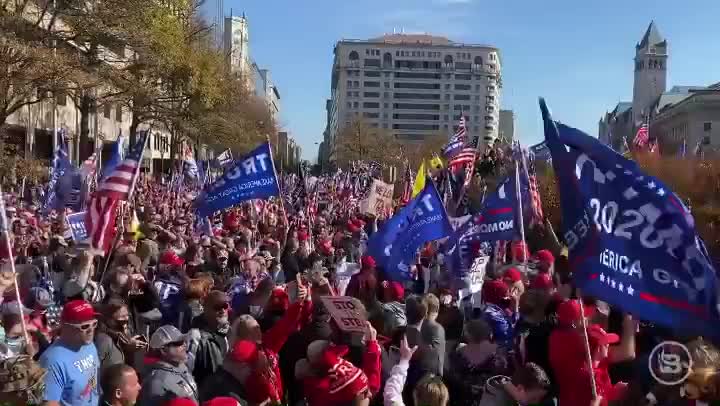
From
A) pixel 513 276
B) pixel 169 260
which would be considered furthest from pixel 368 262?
pixel 169 260

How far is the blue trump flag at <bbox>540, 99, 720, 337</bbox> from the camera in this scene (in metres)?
4.17

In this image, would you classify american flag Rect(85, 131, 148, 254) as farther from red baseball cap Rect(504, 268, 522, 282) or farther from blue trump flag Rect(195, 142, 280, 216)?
red baseball cap Rect(504, 268, 522, 282)

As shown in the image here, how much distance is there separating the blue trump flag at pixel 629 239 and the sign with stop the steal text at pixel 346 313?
1.43 meters

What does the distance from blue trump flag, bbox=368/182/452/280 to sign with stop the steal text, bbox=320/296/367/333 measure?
136 inches

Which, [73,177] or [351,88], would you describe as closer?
[73,177]

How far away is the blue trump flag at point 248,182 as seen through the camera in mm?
11680

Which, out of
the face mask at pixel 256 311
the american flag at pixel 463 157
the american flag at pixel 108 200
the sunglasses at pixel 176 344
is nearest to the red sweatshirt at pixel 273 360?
the sunglasses at pixel 176 344

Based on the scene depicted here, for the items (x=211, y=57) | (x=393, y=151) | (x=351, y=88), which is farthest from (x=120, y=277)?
(x=351, y=88)

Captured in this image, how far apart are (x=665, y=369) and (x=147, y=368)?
305cm

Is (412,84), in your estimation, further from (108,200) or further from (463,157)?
(108,200)

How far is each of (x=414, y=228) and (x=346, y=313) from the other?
3.77 metres

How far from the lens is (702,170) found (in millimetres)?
22016

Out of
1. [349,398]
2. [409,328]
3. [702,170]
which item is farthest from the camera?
[702,170]

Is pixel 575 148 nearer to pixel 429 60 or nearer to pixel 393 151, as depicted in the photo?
pixel 393 151
